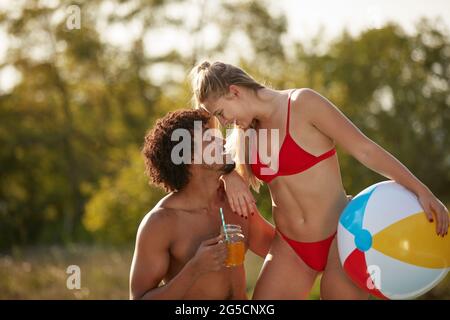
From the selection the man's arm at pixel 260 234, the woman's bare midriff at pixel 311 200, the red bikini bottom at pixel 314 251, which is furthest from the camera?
the man's arm at pixel 260 234

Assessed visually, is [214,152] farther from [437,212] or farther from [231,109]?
Answer: [437,212]

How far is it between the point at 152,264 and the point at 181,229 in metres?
0.27

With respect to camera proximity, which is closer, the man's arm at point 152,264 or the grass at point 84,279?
the man's arm at point 152,264

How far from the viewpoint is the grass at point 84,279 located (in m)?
9.73

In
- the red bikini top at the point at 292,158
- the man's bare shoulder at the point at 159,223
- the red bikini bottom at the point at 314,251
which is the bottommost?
the red bikini bottom at the point at 314,251

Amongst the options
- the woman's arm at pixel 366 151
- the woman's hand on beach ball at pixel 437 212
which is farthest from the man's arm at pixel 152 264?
the woman's hand on beach ball at pixel 437 212

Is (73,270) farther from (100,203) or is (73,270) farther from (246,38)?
(246,38)

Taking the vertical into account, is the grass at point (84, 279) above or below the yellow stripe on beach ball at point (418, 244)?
below

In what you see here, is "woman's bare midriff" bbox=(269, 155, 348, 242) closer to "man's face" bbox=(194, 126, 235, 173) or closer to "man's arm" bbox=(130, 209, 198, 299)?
"man's face" bbox=(194, 126, 235, 173)

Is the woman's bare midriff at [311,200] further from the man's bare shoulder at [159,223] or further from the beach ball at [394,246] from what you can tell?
the man's bare shoulder at [159,223]

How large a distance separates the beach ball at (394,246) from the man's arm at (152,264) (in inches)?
36.2

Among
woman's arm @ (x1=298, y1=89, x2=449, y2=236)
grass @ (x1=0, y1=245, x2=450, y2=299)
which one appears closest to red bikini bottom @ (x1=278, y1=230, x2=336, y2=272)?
woman's arm @ (x1=298, y1=89, x2=449, y2=236)

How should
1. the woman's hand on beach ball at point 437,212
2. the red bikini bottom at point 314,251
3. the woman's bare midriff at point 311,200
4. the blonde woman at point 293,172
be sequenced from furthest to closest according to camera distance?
the red bikini bottom at point 314,251 → the woman's bare midriff at point 311,200 → the blonde woman at point 293,172 → the woman's hand on beach ball at point 437,212
